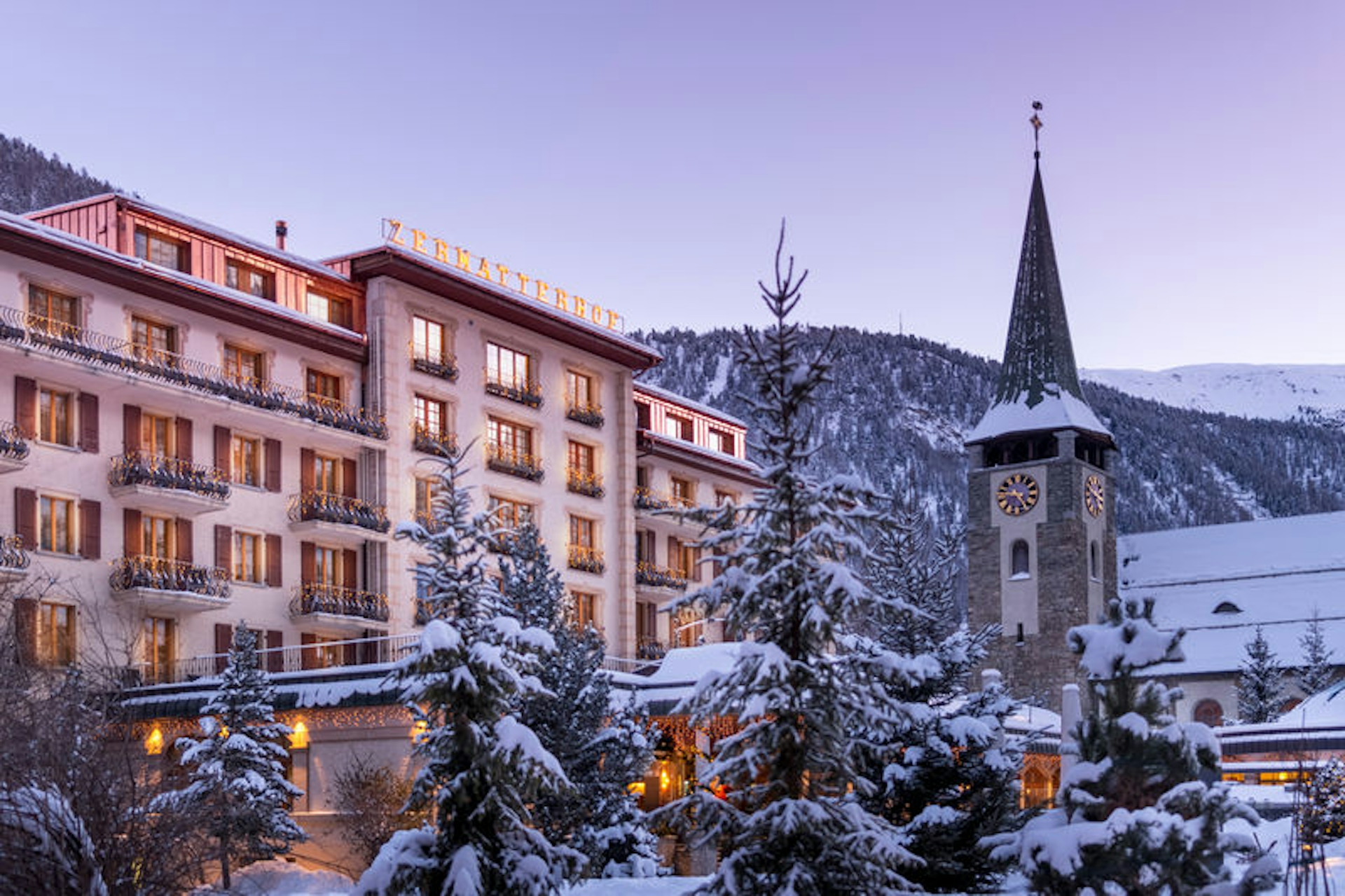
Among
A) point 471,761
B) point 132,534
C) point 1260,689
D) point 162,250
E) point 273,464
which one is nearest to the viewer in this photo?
point 471,761

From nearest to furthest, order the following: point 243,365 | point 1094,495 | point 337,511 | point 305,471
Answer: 1. point 243,365
2. point 337,511
3. point 305,471
4. point 1094,495

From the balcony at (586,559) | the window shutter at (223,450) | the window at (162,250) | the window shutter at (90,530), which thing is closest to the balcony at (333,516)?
the window shutter at (223,450)

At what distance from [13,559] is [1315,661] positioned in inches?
2545

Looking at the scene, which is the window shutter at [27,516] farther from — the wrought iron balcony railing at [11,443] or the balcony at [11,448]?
the wrought iron balcony railing at [11,443]

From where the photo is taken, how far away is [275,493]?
49.2m

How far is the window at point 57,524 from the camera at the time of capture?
4303cm

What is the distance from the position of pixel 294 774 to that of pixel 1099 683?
94.2 feet

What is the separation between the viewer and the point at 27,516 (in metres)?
42.5

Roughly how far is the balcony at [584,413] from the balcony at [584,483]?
1.63m

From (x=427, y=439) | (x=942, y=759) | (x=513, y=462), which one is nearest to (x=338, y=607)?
(x=427, y=439)

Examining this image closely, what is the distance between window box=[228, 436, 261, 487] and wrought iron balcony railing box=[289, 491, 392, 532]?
1351mm

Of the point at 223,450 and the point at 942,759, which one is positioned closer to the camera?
the point at 942,759

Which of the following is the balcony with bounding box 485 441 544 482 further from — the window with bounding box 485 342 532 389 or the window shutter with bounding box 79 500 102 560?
the window shutter with bounding box 79 500 102 560

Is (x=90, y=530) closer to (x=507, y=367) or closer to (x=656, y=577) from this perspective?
(x=507, y=367)
